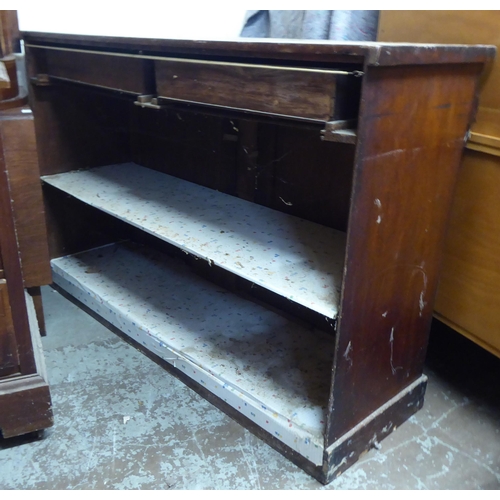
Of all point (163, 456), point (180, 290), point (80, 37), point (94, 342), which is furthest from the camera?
point (180, 290)

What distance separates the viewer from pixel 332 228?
1511mm

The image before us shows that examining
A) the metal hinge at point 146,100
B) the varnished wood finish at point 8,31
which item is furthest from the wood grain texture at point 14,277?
the varnished wood finish at point 8,31

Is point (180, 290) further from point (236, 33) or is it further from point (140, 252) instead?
point (236, 33)

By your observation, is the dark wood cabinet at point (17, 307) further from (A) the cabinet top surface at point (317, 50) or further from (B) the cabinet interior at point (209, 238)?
(A) the cabinet top surface at point (317, 50)

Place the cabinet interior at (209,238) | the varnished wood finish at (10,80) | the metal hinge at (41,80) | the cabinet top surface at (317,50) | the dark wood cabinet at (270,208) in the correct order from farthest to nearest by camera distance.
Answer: the metal hinge at (41,80), the varnished wood finish at (10,80), the cabinet interior at (209,238), the dark wood cabinet at (270,208), the cabinet top surface at (317,50)

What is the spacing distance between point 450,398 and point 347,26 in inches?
45.4

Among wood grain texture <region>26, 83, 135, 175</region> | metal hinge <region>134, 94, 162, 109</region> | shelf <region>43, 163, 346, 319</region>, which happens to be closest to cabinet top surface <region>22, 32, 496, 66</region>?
metal hinge <region>134, 94, 162, 109</region>

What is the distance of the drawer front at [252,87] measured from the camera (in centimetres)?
93

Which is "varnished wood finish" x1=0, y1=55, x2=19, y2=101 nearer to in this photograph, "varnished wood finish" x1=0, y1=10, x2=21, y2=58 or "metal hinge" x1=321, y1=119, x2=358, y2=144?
"varnished wood finish" x1=0, y1=10, x2=21, y2=58

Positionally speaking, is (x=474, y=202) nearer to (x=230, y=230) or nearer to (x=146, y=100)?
(x=230, y=230)

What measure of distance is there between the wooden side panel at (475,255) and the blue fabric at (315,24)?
1.86 ft

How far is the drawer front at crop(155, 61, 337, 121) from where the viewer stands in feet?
3.05

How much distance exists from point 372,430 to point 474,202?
2.04 feet

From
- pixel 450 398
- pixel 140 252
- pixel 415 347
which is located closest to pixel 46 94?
pixel 140 252
